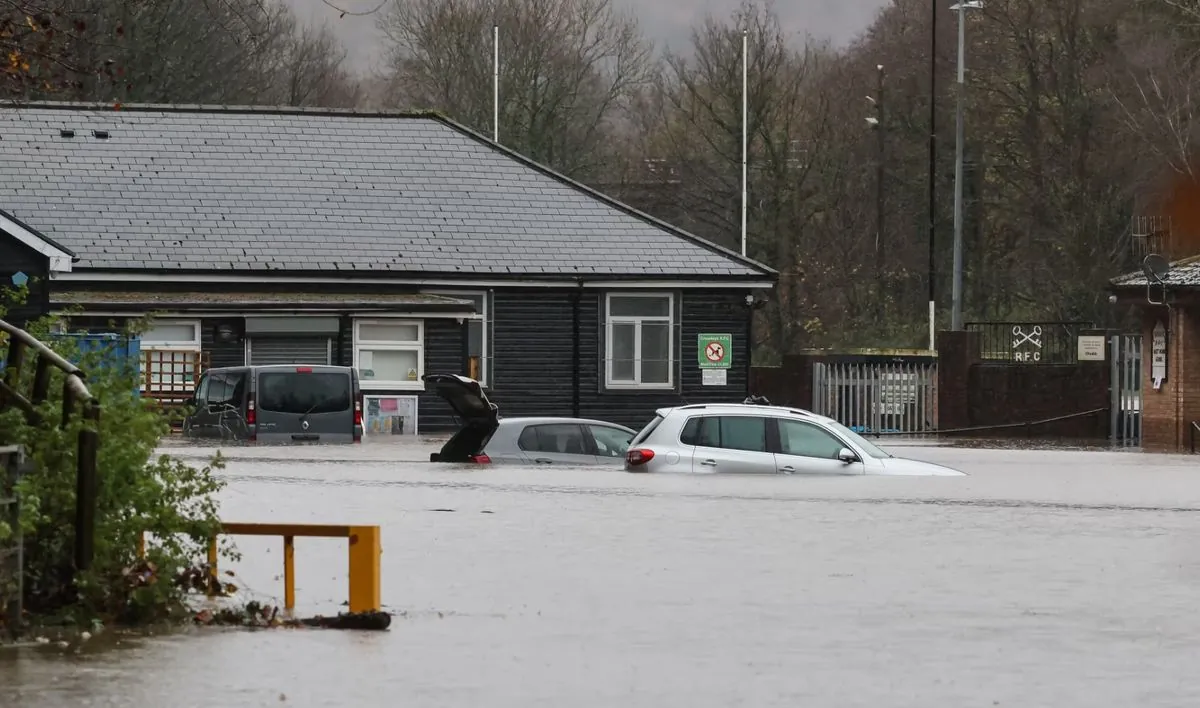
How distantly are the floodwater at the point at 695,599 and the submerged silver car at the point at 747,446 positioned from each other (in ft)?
0.74

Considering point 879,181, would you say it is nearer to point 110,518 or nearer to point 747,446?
point 747,446

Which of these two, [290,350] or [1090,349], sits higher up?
[1090,349]

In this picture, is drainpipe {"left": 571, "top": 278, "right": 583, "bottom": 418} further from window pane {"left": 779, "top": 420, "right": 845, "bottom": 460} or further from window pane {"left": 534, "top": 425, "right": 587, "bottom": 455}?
window pane {"left": 779, "top": 420, "right": 845, "bottom": 460}

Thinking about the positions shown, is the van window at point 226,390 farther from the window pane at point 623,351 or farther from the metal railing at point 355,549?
the metal railing at point 355,549

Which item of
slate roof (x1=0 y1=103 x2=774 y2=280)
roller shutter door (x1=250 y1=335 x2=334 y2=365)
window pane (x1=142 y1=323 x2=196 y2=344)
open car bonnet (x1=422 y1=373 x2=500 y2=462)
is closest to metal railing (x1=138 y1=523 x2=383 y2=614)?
open car bonnet (x1=422 y1=373 x2=500 y2=462)

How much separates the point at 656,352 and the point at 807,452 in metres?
20.8

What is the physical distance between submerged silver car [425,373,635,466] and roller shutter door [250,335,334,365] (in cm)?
1565

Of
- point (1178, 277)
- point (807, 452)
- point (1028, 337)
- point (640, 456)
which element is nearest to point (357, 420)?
point (640, 456)

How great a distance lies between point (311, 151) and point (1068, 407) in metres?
16.8

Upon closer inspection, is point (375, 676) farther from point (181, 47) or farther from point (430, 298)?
point (181, 47)

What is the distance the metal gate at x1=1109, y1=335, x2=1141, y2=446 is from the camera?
45.5 meters

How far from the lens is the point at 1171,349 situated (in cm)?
4134

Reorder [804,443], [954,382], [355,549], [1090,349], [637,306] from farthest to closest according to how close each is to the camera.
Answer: [954,382], [1090,349], [637,306], [804,443], [355,549]

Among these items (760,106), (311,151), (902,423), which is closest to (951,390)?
(902,423)
